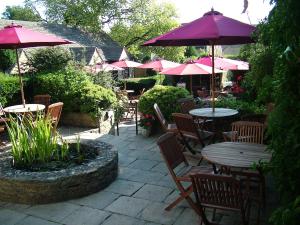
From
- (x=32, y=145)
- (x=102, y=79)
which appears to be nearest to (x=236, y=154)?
(x=32, y=145)

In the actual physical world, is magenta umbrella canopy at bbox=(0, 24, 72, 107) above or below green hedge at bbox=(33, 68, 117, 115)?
above

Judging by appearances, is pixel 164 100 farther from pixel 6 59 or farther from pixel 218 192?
pixel 6 59

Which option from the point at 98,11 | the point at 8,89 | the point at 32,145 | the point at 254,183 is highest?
the point at 98,11

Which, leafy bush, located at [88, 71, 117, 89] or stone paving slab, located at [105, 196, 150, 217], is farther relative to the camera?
leafy bush, located at [88, 71, 117, 89]

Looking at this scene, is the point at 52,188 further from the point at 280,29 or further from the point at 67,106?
the point at 67,106

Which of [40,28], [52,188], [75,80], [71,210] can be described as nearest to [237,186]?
[71,210]

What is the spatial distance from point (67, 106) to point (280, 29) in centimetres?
789

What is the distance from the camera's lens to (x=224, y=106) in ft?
24.8

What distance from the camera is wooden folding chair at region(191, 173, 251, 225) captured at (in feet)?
10.2

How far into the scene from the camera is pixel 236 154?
4.15 metres

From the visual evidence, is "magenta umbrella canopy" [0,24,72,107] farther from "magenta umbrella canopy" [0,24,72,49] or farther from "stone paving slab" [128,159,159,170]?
"stone paving slab" [128,159,159,170]

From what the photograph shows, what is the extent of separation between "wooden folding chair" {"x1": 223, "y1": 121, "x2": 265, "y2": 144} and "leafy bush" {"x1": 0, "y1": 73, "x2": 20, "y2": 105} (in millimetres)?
6490

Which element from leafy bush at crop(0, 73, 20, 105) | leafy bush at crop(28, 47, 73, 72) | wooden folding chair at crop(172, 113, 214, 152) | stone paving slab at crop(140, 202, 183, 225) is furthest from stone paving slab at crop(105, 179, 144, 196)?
leafy bush at crop(28, 47, 73, 72)

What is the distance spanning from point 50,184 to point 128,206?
1.14m
